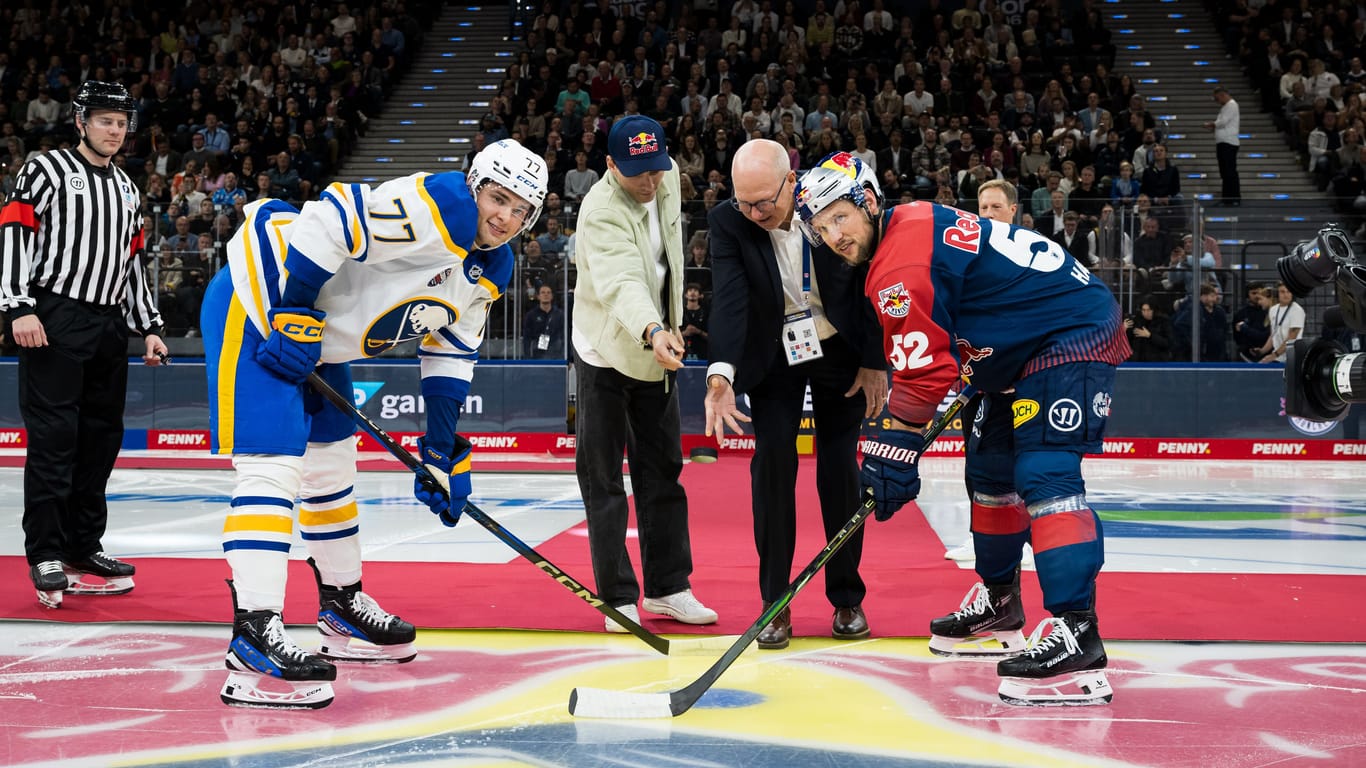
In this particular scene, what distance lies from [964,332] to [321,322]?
1825 millimetres

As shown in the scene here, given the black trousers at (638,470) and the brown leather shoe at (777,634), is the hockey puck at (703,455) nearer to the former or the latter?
the black trousers at (638,470)

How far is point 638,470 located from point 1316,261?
2344mm

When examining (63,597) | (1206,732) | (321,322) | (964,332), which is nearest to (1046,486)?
(964,332)

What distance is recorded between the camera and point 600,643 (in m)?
4.00

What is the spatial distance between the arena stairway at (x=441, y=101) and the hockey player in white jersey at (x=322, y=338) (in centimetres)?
1398

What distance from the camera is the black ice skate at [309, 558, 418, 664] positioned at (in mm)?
3816

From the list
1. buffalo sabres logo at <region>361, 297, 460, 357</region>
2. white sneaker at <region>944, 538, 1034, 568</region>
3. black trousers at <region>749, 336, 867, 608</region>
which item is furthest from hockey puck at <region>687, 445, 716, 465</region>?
buffalo sabres logo at <region>361, 297, 460, 357</region>

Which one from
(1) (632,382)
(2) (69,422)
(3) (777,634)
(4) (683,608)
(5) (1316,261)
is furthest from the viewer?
(2) (69,422)

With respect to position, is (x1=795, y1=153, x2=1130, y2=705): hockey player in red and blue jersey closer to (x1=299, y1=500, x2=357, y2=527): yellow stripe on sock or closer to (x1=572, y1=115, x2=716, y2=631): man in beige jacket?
(x1=572, y1=115, x2=716, y2=631): man in beige jacket

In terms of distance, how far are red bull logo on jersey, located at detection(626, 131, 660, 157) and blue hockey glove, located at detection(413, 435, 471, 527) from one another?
123cm

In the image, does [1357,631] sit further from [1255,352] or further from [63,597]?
[1255,352]

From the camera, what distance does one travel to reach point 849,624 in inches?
162

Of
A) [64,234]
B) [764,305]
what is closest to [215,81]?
[64,234]

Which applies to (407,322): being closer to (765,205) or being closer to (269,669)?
(269,669)
